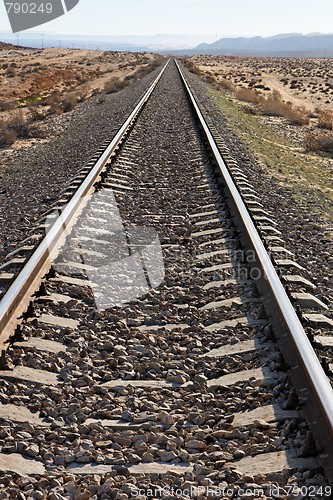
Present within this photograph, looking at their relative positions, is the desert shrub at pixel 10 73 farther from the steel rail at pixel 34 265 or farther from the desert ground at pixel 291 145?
the steel rail at pixel 34 265

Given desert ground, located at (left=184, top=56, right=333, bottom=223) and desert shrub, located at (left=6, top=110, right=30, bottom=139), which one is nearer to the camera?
desert ground, located at (left=184, top=56, right=333, bottom=223)

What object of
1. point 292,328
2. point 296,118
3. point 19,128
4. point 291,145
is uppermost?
point 292,328

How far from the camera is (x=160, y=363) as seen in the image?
4.91 m

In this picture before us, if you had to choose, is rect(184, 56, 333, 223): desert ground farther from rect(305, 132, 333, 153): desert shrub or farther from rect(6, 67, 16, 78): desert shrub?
rect(6, 67, 16, 78): desert shrub

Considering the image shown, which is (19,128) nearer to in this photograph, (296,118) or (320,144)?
(320,144)

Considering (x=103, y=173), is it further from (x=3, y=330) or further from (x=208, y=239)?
(x=3, y=330)

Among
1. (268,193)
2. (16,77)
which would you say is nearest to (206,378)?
(268,193)

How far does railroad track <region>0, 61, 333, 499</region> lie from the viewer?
3.64m

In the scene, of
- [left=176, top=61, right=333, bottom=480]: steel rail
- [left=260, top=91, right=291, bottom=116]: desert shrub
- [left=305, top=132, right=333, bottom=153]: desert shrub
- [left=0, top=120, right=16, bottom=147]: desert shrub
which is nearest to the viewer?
[left=176, top=61, right=333, bottom=480]: steel rail

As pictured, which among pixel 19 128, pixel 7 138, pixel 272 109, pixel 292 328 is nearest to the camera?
pixel 292 328

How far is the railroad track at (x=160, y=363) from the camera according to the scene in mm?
3645

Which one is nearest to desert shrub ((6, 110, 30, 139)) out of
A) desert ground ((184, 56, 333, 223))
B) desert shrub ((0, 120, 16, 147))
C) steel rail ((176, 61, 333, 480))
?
desert shrub ((0, 120, 16, 147))

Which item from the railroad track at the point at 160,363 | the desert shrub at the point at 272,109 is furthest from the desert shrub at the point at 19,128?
the railroad track at the point at 160,363

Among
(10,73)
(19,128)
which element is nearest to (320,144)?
(19,128)
